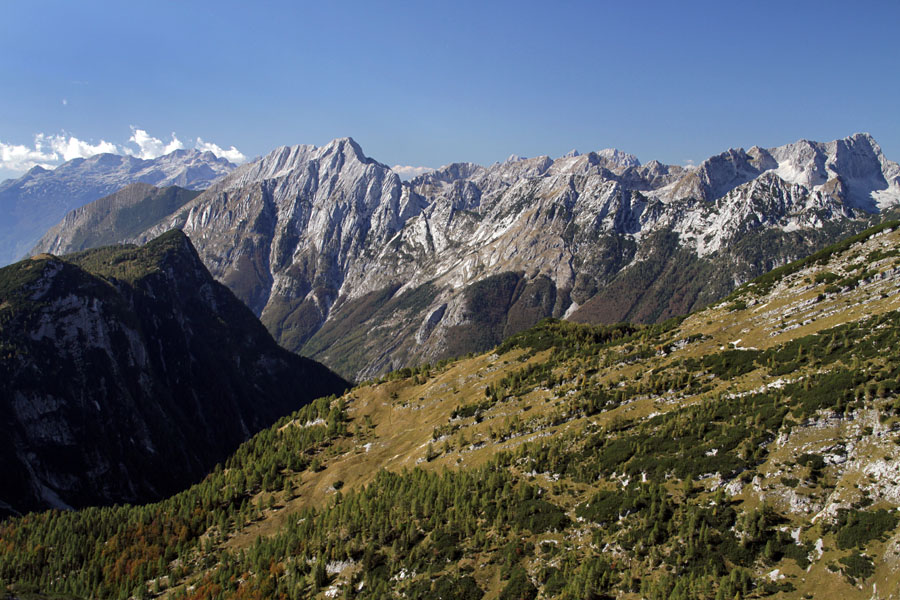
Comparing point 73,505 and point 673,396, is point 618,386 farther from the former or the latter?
point 73,505

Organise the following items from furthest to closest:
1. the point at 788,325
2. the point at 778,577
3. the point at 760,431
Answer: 1. the point at 788,325
2. the point at 760,431
3. the point at 778,577

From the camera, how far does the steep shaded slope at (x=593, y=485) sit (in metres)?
62.2

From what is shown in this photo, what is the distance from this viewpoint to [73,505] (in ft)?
595

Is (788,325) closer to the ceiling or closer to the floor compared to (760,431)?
closer to the ceiling

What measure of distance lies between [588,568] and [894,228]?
12206cm

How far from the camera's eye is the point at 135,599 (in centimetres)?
9856

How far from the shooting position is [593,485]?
280 feet

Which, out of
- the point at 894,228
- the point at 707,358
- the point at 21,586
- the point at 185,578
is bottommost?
the point at 185,578

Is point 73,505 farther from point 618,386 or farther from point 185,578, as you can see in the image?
point 618,386

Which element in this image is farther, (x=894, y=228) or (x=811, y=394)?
(x=894, y=228)

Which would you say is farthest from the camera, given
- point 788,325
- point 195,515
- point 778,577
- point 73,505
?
point 73,505

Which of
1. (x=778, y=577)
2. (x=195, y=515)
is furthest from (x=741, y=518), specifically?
(x=195, y=515)

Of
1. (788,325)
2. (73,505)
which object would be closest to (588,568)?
(788,325)

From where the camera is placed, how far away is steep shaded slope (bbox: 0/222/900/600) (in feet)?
204
